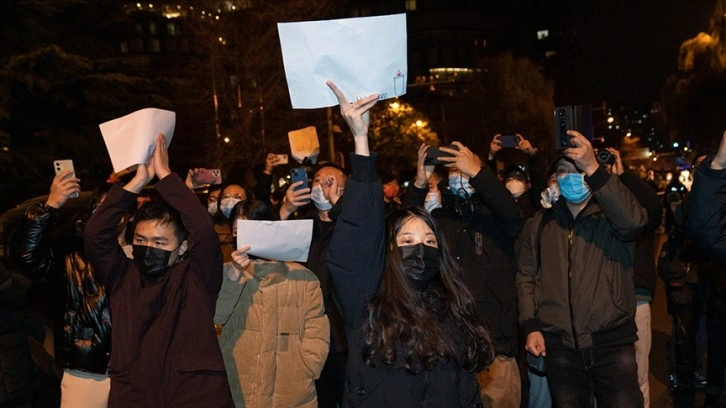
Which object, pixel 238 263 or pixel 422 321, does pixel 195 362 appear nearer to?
pixel 238 263

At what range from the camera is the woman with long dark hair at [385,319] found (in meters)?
2.66

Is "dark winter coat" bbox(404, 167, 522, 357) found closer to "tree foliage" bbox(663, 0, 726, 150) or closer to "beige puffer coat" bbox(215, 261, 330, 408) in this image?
"beige puffer coat" bbox(215, 261, 330, 408)

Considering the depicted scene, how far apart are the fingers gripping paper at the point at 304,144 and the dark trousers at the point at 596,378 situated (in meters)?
3.26

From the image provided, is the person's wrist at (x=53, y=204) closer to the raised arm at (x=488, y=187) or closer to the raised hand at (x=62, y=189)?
the raised hand at (x=62, y=189)

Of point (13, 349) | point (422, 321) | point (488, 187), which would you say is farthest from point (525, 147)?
point (13, 349)

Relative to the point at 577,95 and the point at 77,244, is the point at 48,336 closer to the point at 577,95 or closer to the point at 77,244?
the point at 77,244

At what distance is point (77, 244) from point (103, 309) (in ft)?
1.60

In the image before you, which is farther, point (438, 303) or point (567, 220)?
point (567, 220)

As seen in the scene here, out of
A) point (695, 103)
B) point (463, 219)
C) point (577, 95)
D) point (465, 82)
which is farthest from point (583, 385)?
point (577, 95)

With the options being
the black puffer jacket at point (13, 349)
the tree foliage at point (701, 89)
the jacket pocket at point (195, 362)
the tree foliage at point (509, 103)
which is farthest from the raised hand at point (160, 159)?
the tree foliage at point (509, 103)

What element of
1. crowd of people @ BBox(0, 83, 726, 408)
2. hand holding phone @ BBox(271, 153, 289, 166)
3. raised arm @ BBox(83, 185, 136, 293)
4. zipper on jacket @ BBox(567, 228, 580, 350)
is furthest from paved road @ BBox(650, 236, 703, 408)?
raised arm @ BBox(83, 185, 136, 293)

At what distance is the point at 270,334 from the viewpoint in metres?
4.16

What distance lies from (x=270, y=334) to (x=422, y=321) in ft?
5.31

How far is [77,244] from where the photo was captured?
455 cm
